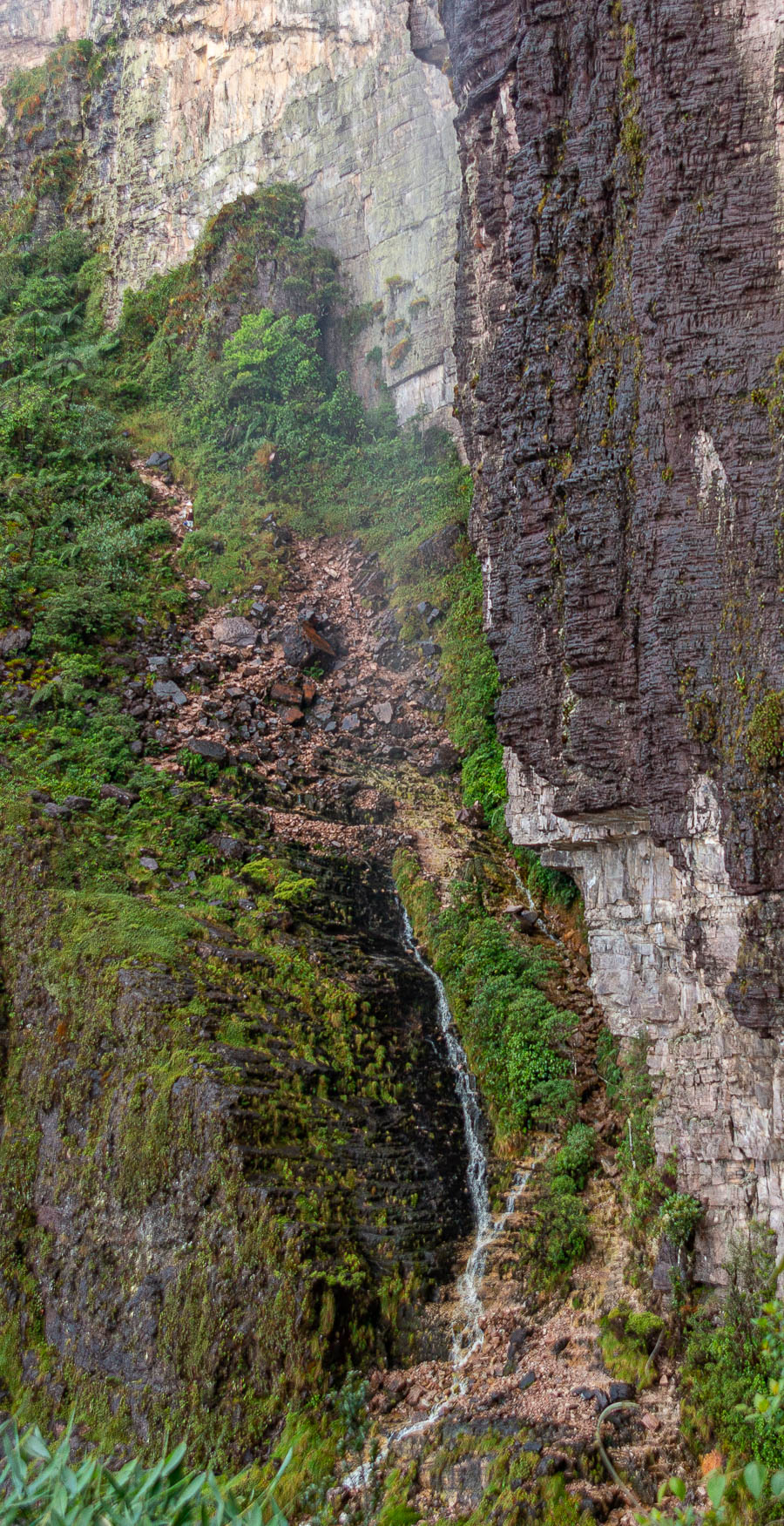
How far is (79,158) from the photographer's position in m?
30.0

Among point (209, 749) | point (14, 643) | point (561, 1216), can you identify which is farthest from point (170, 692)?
point (561, 1216)

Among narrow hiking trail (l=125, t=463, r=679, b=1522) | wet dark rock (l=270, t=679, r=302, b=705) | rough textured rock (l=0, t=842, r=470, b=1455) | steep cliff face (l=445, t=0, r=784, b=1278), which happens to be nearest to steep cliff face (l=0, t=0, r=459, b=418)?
narrow hiking trail (l=125, t=463, r=679, b=1522)

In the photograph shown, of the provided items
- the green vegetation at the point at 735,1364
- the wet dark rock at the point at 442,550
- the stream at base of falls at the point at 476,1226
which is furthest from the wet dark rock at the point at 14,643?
Result: the green vegetation at the point at 735,1364

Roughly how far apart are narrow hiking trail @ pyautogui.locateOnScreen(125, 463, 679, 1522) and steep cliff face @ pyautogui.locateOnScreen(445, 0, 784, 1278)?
1.56 meters

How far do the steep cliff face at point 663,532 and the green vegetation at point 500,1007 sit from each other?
1.33 metres

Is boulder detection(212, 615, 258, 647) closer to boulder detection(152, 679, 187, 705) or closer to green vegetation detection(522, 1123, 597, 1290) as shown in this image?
boulder detection(152, 679, 187, 705)

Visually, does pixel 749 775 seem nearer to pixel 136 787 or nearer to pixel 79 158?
pixel 136 787

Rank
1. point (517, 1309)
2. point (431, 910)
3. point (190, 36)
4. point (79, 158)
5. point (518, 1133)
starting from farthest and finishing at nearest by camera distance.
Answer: point (79, 158) < point (190, 36) < point (431, 910) < point (518, 1133) < point (517, 1309)

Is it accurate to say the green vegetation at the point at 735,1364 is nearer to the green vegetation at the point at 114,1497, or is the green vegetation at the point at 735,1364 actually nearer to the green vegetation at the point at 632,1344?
the green vegetation at the point at 632,1344

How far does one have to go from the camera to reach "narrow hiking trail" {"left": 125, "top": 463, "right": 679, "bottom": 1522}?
30.4 feet

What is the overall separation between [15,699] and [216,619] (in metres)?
4.85

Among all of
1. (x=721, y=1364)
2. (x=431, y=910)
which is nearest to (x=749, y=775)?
(x=721, y=1364)

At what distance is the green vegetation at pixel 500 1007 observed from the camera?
12281mm

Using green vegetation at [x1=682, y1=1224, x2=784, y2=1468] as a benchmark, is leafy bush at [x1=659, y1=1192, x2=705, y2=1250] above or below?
above
